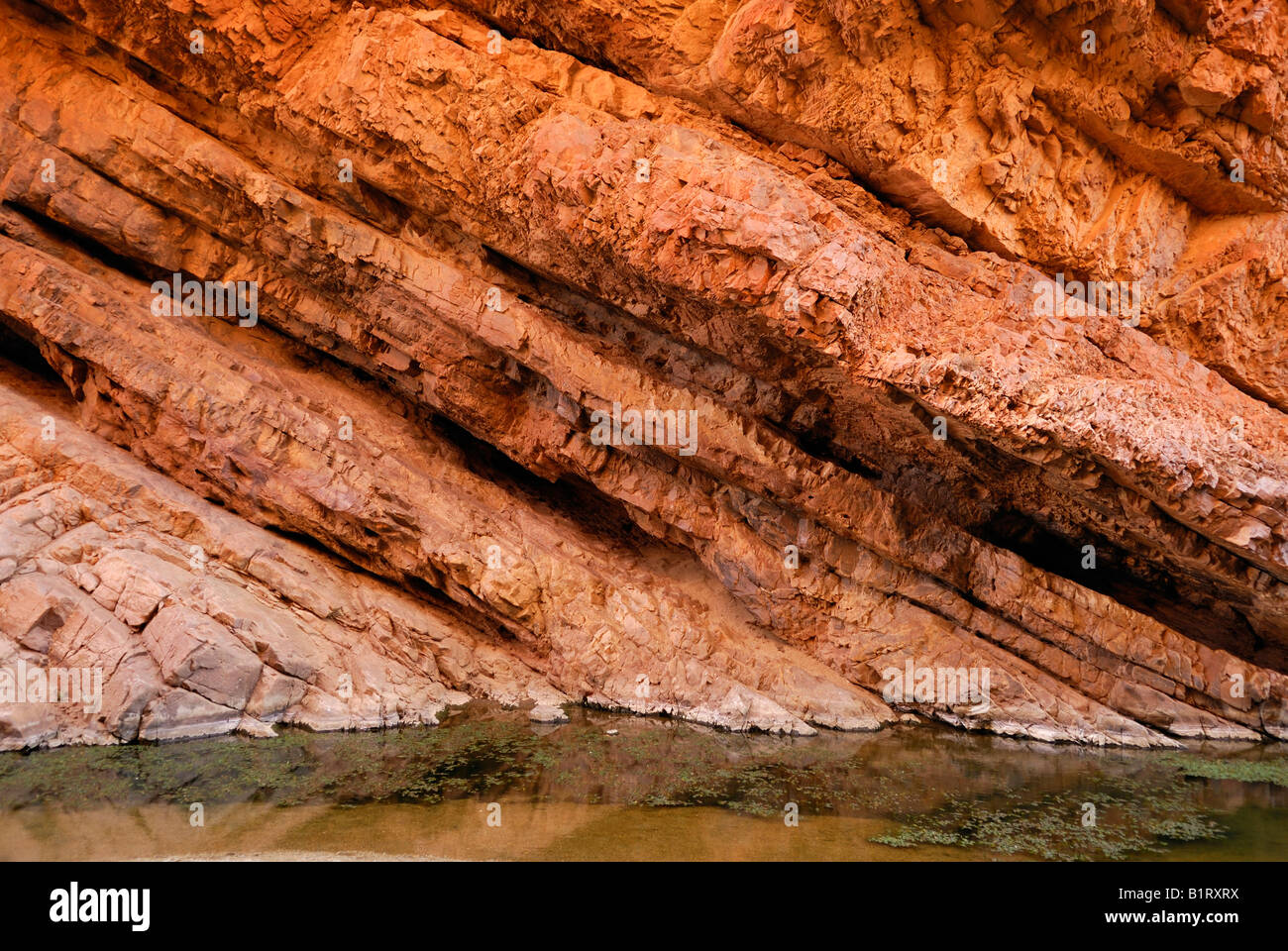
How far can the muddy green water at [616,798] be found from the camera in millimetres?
9234

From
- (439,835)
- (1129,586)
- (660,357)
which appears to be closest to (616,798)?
(439,835)

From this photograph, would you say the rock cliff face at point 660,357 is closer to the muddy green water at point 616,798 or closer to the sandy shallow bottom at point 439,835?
the muddy green water at point 616,798

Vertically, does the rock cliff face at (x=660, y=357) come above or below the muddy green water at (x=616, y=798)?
above

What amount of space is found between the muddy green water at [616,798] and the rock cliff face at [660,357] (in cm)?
122

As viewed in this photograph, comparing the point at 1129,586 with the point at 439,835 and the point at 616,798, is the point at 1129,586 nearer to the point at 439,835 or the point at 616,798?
the point at 616,798

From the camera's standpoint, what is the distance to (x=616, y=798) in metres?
11.0

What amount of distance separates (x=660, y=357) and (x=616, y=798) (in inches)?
303

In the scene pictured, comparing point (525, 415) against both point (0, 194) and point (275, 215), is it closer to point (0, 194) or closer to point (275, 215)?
point (275, 215)

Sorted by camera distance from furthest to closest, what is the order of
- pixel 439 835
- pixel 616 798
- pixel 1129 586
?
pixel 1129 586 < pixel 616 798 < pixel 439 835

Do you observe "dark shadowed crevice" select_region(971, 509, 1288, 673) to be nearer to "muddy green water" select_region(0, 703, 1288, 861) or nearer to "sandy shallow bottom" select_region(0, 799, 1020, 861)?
"muddy green water" select_region(0, 703, 1288, 861)

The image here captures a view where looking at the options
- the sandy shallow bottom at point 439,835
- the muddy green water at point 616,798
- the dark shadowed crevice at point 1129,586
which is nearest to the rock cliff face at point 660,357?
the dark shadowed crevice at point 1129,586

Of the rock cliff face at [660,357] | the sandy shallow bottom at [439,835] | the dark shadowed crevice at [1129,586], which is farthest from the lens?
the dark shadowed crevice at [1129,586]

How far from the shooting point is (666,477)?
16719mm

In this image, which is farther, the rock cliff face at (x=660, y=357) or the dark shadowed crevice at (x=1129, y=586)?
the dark shadowed crevice at (x=1129, y=586)
